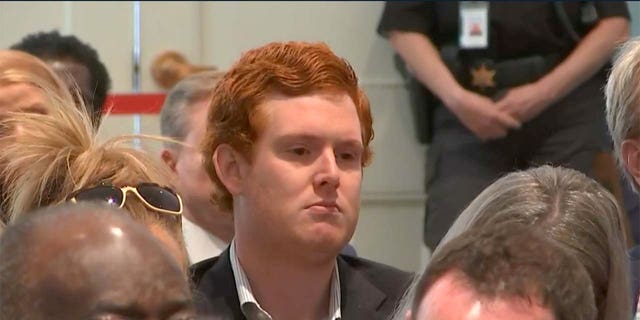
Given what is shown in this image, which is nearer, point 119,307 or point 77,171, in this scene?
point 119,307

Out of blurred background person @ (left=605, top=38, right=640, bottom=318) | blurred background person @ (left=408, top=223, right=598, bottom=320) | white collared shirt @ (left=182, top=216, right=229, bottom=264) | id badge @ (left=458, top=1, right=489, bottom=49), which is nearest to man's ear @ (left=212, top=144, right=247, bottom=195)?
white collared shirt @ (left=182, top=216, right=229, bottom=264)

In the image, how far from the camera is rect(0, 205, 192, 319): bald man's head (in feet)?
4.07

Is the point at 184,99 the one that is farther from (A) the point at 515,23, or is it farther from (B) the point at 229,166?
(A) the point at 515,23

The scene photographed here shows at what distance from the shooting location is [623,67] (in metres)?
2.38

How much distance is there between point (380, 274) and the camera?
94.5 inches

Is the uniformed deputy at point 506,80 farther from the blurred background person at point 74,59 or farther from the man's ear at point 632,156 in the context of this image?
the man's ear at point 632,156

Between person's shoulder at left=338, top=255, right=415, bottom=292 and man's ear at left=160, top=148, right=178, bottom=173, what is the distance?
2.23 ft

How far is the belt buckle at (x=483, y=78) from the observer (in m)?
3.65

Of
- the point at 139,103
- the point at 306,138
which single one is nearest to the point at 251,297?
the point at 306,138

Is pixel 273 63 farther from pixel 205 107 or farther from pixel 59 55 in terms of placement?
pixel 59 55

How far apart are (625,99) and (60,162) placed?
0.96 metres

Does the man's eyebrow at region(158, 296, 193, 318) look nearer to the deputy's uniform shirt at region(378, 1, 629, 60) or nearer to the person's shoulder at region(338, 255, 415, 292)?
the person's shoulder at region(338, 255, 415, 292)

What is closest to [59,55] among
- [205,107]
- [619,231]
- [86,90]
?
[86,90]

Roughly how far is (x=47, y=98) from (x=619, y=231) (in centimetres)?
103
